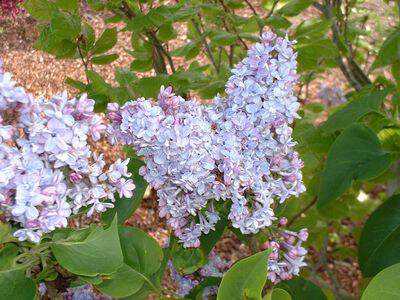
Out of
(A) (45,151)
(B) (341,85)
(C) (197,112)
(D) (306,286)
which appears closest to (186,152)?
(C) (197,112)

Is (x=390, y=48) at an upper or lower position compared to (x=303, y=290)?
upper

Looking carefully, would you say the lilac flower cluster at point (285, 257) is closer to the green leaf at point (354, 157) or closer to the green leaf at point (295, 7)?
the green leaf at point (354, 157)

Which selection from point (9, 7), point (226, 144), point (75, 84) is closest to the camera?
point (226, 144)

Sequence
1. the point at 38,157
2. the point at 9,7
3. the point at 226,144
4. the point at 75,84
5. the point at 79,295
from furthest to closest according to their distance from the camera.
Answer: the point at 9,7 → the point at 75,84 → the point at 79,295 → the point at 226,144 → the point at 38,157

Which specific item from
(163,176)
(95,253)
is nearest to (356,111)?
(163,176)

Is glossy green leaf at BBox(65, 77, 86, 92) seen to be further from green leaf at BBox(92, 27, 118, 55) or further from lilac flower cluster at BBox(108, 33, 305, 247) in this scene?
lilac flower cluster at BBox(108, 33, 305, 247)

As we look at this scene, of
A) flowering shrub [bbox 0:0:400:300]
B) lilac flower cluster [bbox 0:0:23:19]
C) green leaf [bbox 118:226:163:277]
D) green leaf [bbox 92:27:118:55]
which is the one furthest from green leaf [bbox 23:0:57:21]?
green leaf [bbox 118:226:163:277]

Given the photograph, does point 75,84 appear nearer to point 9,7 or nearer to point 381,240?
point 9,7
